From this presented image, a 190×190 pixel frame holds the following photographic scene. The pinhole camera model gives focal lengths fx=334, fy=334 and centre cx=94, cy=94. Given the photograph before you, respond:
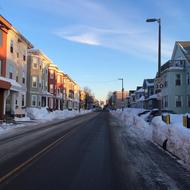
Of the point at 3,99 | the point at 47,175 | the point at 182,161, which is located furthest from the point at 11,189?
the point at 3,99

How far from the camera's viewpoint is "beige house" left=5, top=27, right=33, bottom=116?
3747 centimetres

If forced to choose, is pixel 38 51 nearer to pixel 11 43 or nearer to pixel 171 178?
pixel 11 43

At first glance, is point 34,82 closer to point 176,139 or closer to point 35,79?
point 35,79

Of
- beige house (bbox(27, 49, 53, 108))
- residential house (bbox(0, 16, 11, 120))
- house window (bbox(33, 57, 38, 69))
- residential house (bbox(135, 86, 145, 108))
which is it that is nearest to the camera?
residential house (bbox(0, 16, 11, 120))

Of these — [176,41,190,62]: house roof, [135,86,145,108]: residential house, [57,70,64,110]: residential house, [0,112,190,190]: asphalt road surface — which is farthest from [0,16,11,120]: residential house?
[135,86,145,108]: residential house

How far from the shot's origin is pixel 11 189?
7195mm

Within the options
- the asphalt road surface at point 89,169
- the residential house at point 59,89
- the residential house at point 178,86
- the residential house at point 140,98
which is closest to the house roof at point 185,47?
the residential house at point 178,86

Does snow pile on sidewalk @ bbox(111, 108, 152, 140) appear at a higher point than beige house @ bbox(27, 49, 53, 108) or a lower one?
lower

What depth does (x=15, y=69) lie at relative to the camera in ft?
132

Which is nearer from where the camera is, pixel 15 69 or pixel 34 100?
pixel 15 69

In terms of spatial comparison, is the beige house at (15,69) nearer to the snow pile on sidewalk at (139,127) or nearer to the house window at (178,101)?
the snow pile on sidewalk at (139,127)

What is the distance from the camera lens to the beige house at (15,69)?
1475 inches

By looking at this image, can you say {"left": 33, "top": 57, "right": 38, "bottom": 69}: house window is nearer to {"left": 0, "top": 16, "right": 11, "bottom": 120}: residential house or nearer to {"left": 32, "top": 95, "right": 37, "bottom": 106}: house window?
{"left": 32, "top": 95, "right": 37, "bottom": 106}: house window

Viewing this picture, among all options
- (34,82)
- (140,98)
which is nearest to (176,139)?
(34,82)
